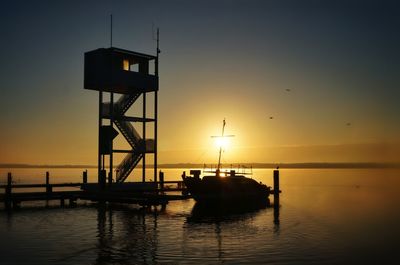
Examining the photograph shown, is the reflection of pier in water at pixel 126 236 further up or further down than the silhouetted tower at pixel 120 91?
further down

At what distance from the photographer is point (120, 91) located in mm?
51000

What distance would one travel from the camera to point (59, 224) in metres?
31.9

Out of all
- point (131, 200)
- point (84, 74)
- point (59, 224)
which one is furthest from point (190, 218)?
point (84, 74)

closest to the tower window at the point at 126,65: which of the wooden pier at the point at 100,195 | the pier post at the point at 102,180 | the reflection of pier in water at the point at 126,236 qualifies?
the pier post at the point at 102,180

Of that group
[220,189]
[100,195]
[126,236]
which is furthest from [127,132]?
[126,236]

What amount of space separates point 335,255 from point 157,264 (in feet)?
31.8

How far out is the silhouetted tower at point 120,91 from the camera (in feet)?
158

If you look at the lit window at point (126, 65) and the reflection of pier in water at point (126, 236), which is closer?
the reflection of pier in water at point (126, 236)

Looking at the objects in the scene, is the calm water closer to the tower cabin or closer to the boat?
the boat

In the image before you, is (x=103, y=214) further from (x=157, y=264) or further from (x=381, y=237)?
(x=381, y=237)

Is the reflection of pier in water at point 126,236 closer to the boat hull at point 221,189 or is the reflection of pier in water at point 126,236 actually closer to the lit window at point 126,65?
the boat hull at point 221,189

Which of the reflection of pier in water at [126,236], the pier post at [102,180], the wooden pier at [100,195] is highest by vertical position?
the pier post at [102,180]

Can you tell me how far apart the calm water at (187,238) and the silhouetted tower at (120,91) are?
8.20m

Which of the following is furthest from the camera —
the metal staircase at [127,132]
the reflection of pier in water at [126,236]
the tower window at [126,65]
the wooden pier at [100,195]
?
the tower window at [126,65]
